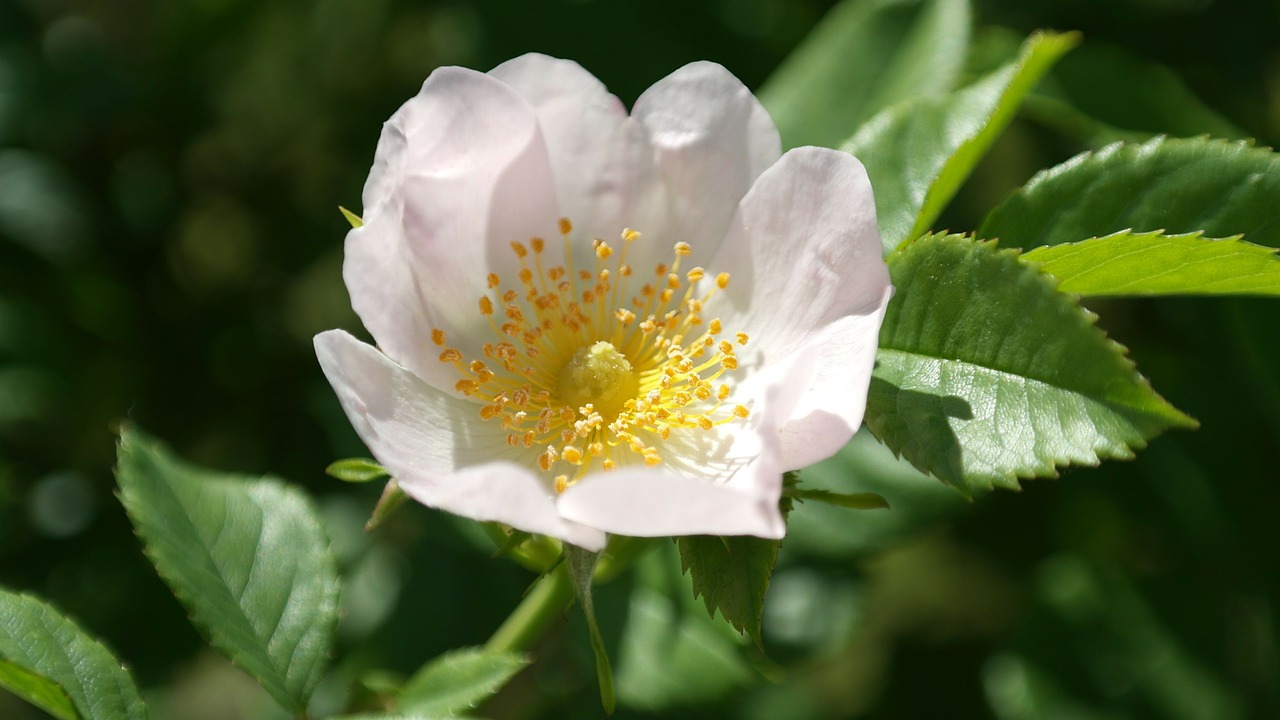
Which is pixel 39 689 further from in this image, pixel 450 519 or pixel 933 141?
pixel 933 141

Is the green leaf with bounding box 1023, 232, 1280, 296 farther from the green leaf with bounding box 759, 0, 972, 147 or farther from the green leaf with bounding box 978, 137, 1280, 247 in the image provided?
the green leaf with bounding box 759, 0, 972, 147

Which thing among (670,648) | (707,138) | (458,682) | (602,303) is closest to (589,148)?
(707,138)

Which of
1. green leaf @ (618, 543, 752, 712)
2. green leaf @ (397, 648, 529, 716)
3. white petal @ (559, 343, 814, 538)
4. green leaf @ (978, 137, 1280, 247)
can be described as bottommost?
green leaf @ (618, 543, 752, 712)

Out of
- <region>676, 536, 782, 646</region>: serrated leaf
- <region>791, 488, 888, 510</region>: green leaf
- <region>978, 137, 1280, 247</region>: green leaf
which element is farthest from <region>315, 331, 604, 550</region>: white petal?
<region>978, 137, 1280, 247</region>: green leaf

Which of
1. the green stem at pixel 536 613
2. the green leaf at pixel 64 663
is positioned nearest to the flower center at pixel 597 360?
the green stem at pixel 536 613

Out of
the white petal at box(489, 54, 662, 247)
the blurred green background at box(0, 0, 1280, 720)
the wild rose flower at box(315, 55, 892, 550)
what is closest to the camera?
the wild rose flower at box(315, 55, 892, 550)

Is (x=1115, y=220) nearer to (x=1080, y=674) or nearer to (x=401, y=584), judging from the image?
(x=1080, y=674)
